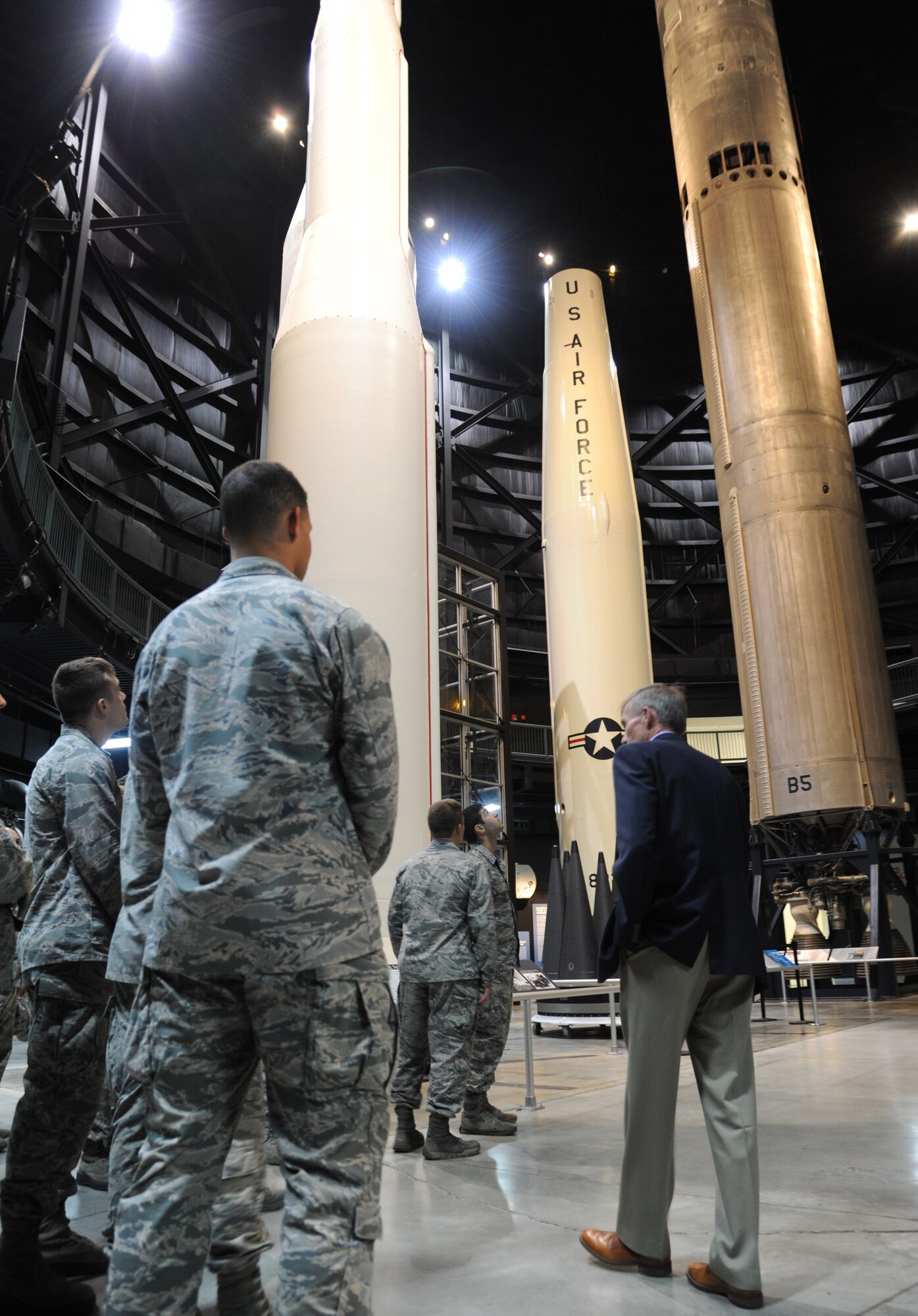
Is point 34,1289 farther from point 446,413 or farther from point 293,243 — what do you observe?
point 446,413

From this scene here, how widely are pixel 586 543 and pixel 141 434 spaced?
1147cm

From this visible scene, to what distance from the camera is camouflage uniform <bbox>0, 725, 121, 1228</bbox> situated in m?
2.75

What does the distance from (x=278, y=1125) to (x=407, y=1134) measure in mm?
3320

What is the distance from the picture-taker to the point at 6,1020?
4043mm

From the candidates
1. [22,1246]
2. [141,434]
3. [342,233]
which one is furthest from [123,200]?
[22,1246]

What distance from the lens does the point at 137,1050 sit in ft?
5.64

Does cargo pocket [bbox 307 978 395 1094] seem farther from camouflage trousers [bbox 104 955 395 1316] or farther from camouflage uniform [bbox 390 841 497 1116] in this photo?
camouflage uniform [bbox 390 841 497 1116]

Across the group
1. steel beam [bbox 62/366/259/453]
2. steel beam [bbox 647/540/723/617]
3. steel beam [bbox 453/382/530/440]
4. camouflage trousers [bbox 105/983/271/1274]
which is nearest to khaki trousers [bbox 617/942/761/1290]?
camouflage trousers [bbox 105/983/271/1274]

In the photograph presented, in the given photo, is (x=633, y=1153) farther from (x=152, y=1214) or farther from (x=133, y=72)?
(x=133, y=72)

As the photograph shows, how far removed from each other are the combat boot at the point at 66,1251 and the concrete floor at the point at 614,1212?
37 centimetres

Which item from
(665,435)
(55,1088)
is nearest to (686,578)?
(665,435)

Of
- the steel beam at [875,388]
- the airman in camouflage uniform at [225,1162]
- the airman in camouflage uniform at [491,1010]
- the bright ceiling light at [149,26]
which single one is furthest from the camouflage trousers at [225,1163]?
the steel beam at [875,388]

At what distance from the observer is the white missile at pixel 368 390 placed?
5.86 metres

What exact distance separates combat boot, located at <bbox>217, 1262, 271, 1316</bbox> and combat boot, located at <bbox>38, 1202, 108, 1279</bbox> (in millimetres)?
753
